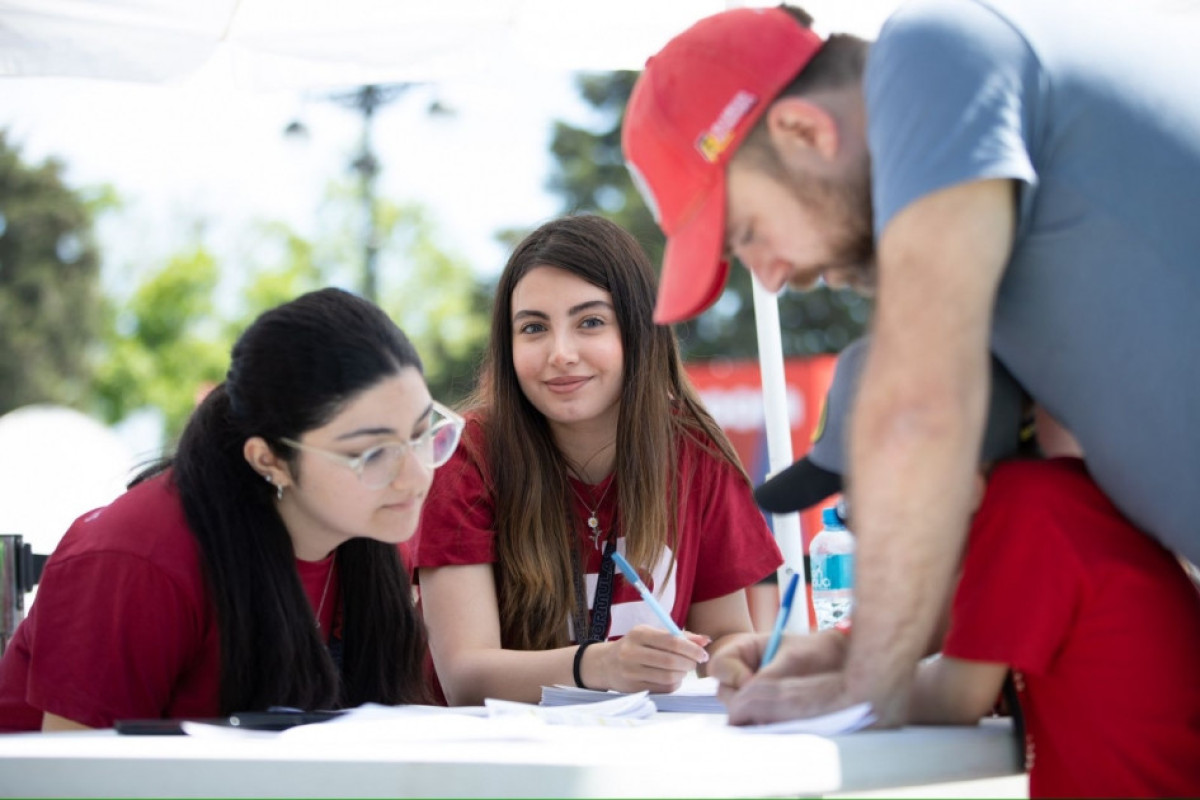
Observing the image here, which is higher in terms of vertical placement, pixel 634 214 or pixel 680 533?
pixel 634 214

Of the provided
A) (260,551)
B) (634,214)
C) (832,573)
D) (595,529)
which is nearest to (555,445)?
(595,529)

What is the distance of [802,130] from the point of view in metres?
1.62

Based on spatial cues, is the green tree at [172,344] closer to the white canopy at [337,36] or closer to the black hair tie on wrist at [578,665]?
the white canopy at [337,36]

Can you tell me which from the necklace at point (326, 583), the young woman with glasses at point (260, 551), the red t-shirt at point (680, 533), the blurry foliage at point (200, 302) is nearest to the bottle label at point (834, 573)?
the red t-shirt at point (680, 533)

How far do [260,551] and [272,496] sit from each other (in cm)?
14

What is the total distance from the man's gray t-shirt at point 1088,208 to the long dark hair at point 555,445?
134 centimetres

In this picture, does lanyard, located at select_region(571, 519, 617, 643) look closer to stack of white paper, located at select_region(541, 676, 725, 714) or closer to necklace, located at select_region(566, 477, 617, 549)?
necklace, located at select_region(566, 477, 617, 549)

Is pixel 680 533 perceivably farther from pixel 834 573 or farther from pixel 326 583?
pixel 326 583

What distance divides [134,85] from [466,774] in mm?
2524

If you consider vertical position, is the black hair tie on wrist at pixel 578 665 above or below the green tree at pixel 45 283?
below

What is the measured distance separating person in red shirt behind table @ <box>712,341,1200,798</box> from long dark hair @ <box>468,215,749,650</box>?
4.12 ft

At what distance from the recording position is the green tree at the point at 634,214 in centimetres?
2630

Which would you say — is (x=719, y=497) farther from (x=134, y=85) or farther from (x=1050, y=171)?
(x=134, y=85)

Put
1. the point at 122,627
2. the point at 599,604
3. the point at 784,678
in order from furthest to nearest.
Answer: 1. the point at 599,604
2. the point at 122,627
3. the point at 784,678
